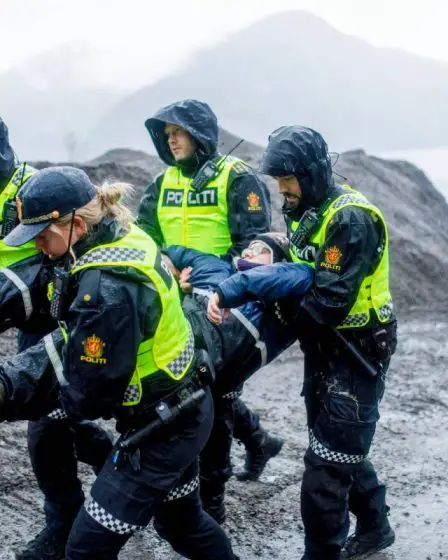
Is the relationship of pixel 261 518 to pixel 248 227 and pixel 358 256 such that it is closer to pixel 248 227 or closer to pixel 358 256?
pixel 248 227

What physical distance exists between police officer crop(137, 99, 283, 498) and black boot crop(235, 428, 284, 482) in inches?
47.7

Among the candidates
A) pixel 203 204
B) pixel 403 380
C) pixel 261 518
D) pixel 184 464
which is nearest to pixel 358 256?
pixel 184 464

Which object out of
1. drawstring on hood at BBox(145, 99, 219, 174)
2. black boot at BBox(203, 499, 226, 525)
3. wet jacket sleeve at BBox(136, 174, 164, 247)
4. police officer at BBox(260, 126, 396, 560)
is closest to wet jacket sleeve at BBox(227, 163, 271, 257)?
drawstring on hood at BBox(145, 99, 219, 174)

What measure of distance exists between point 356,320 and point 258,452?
1.78 meters

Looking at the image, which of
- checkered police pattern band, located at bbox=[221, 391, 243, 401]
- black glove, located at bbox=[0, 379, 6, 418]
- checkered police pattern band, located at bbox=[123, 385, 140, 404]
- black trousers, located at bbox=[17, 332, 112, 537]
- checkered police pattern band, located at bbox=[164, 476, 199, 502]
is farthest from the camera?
checkered police pattern band, located at bbox=[221, 391, 243, 401]

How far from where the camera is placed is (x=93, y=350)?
3223 mm

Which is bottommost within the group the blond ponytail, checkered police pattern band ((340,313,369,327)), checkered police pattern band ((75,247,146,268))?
checkered police pattern band ((340,313,369,327))

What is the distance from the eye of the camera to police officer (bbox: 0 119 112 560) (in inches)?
168

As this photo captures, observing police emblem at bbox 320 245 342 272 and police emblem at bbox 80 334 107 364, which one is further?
police emblem at bbox 320 245 342 272

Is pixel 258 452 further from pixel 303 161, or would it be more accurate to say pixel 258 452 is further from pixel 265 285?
pixel 303 161

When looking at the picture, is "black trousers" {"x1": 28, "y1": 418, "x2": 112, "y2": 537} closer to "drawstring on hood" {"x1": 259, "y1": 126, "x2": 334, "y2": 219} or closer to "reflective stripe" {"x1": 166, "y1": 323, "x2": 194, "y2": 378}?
"reflective stripe" {"x1": 166, "y1": 323, "x2": 194, "y2": 378}

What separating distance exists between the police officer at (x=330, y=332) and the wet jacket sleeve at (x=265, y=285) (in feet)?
0.24

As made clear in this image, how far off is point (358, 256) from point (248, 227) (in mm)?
1272

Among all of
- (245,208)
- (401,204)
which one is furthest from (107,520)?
(401,204)
